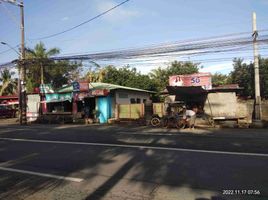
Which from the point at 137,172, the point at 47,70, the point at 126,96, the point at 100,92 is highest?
the point at 47,70

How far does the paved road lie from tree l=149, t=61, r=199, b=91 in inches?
1337

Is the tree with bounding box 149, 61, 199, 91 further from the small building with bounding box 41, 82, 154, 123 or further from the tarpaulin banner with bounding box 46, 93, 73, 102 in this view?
the tarpaulin banner with bounding box 46, 93, 73, 102

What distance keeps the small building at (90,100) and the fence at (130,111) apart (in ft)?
0.60

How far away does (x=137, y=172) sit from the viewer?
23.2ft

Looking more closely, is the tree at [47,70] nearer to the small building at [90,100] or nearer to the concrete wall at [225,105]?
the small building at [90,100]

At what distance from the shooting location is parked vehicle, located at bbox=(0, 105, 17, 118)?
127ft

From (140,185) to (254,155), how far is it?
4.23 metres

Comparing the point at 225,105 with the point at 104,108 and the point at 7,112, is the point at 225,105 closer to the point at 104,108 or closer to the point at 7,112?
the point at 104,108

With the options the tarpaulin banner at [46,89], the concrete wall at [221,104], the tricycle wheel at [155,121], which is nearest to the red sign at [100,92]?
the tarpaulin banner at [46,89]

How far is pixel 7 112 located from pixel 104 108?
1742cm

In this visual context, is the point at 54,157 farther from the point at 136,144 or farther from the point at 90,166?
the point at 136,144

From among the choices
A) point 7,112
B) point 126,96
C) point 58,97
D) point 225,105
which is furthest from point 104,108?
point 7,112

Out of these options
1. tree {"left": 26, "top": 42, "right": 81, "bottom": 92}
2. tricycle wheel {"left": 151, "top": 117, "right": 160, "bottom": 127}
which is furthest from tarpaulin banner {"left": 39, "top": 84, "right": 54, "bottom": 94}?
tricycle wheel {"left": 151, "top": 117, "right": 160, "bottom": 127}

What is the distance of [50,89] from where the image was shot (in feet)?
105
